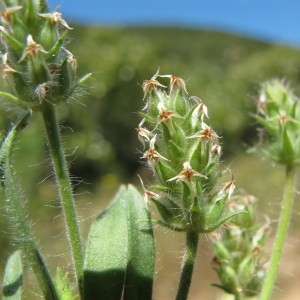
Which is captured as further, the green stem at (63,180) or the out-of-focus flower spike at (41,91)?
the green stem at (63,180)

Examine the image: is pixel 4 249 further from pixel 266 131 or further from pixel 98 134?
pixel 98 134

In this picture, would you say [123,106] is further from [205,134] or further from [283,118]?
[205,134]

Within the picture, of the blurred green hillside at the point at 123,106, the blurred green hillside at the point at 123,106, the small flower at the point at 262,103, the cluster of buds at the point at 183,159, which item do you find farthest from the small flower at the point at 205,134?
the blurred green hillside at the point at 123,106

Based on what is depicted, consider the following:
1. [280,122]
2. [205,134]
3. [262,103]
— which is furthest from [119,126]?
[205,134]

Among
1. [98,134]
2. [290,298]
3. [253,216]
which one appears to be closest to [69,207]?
[253,216]

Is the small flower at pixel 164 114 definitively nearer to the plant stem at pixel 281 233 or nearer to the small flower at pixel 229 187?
the small flower at pixel 229 187

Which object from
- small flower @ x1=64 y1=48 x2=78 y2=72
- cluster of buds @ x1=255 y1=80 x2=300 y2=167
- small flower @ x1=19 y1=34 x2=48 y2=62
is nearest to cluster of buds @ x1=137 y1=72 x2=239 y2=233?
small flower @ x1=64 y1=48 x2=78 y2=72
